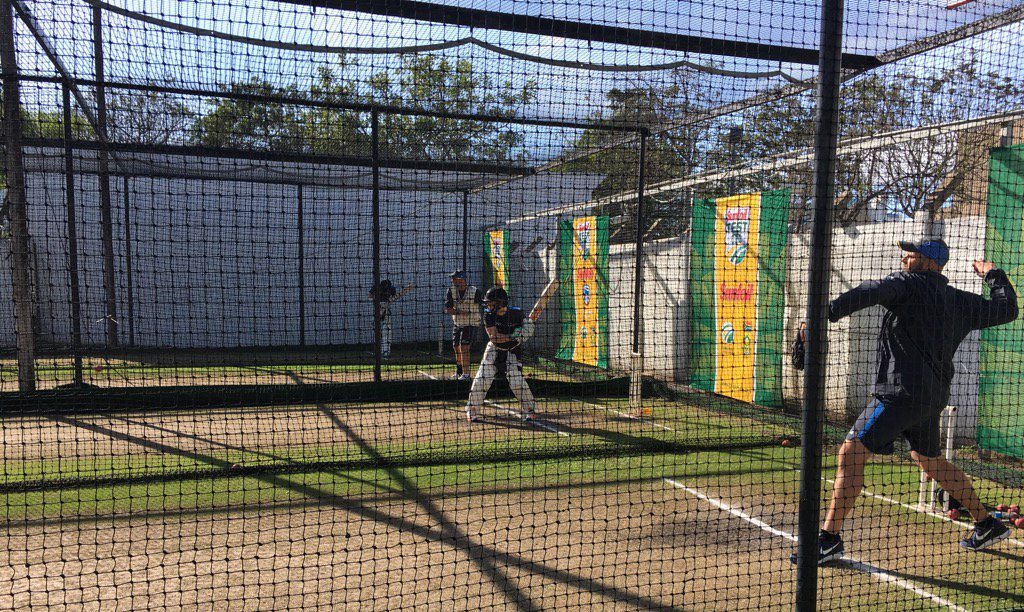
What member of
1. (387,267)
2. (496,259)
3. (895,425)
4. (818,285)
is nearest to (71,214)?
(387,267)

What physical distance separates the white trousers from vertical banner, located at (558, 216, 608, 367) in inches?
129

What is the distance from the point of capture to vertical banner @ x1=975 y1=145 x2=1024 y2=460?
221 inches

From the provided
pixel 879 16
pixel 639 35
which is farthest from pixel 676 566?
pixel 879 16

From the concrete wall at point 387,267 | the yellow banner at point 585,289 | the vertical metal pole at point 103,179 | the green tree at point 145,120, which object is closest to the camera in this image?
the vertical metal pole at point 103,179

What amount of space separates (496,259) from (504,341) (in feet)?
20.5

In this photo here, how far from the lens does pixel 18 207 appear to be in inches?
265

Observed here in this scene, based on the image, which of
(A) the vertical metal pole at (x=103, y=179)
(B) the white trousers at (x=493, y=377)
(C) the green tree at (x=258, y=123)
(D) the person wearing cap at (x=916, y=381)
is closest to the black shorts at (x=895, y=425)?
(D) the person wearing cap at (x=916, y=381)

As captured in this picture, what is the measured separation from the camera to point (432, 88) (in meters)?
4.14

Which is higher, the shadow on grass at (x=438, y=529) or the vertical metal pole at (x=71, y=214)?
the vertical metal pole at (x=71, y=214)

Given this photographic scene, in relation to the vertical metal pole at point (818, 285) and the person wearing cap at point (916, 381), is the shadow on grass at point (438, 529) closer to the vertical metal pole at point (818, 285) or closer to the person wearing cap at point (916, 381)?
the vertical metal pole at point (818, 285)

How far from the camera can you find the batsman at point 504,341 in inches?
284

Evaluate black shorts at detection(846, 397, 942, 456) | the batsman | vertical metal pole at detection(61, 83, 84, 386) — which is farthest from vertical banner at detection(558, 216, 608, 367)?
black shorts at detection(846, 397, 942, 456)

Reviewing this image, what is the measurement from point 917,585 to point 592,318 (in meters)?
8.02

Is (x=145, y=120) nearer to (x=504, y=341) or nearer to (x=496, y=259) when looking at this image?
(x=504, y=341)
